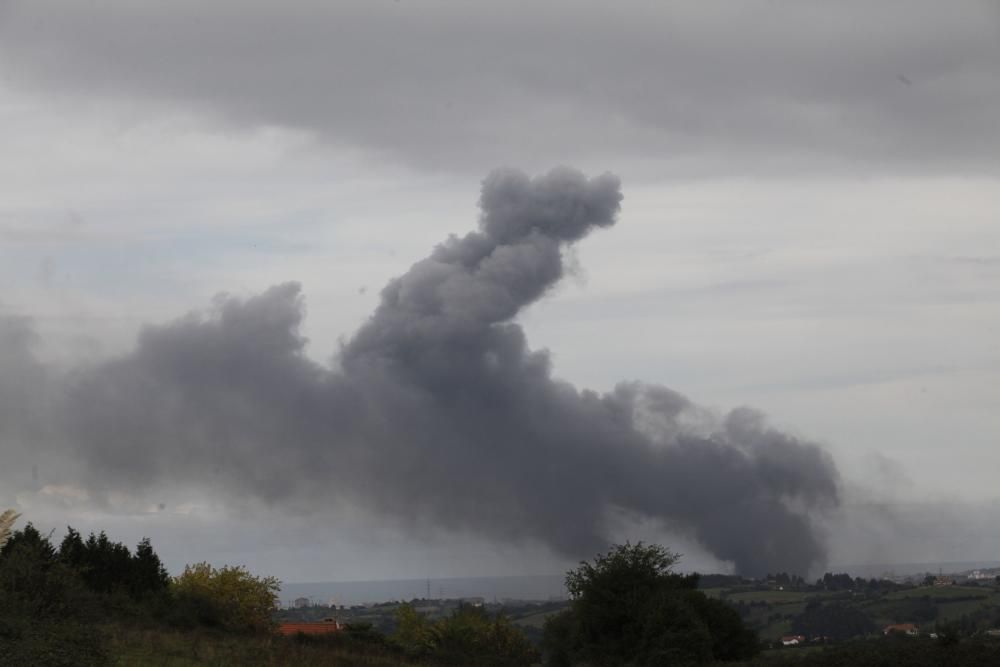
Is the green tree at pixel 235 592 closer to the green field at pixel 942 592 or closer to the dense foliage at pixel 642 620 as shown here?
the dense foliage at pixel 642 620

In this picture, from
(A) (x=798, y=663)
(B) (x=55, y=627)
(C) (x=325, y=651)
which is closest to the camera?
(B) (x=55, y=627)

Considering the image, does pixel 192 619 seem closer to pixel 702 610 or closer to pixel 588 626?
pixel 588 626

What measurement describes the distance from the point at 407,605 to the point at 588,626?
27.7 meters

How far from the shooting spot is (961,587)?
15088 centimetres

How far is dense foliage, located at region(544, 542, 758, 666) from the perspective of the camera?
145 feet

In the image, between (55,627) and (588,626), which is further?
(588,626)

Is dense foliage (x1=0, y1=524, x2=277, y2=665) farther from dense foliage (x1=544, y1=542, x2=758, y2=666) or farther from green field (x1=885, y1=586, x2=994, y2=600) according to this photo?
green field (x1=885, y1=586, x2=994, y2=600)

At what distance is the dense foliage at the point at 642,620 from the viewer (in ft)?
145

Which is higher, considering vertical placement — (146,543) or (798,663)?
(146,543)

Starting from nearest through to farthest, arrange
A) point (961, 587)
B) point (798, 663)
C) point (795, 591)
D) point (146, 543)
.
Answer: point (798, 663), point (146, 543), point (961, 587), point (795, 591)

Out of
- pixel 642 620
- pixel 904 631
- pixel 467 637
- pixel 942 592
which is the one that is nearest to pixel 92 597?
pixel 642 620

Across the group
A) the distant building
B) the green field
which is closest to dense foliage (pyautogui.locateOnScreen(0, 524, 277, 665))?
the distant building

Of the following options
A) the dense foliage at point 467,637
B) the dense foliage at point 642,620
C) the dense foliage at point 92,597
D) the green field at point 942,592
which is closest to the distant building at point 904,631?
the dense foliage at point 642,620

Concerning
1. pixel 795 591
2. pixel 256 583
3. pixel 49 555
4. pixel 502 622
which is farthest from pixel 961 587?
pixel 49 555
